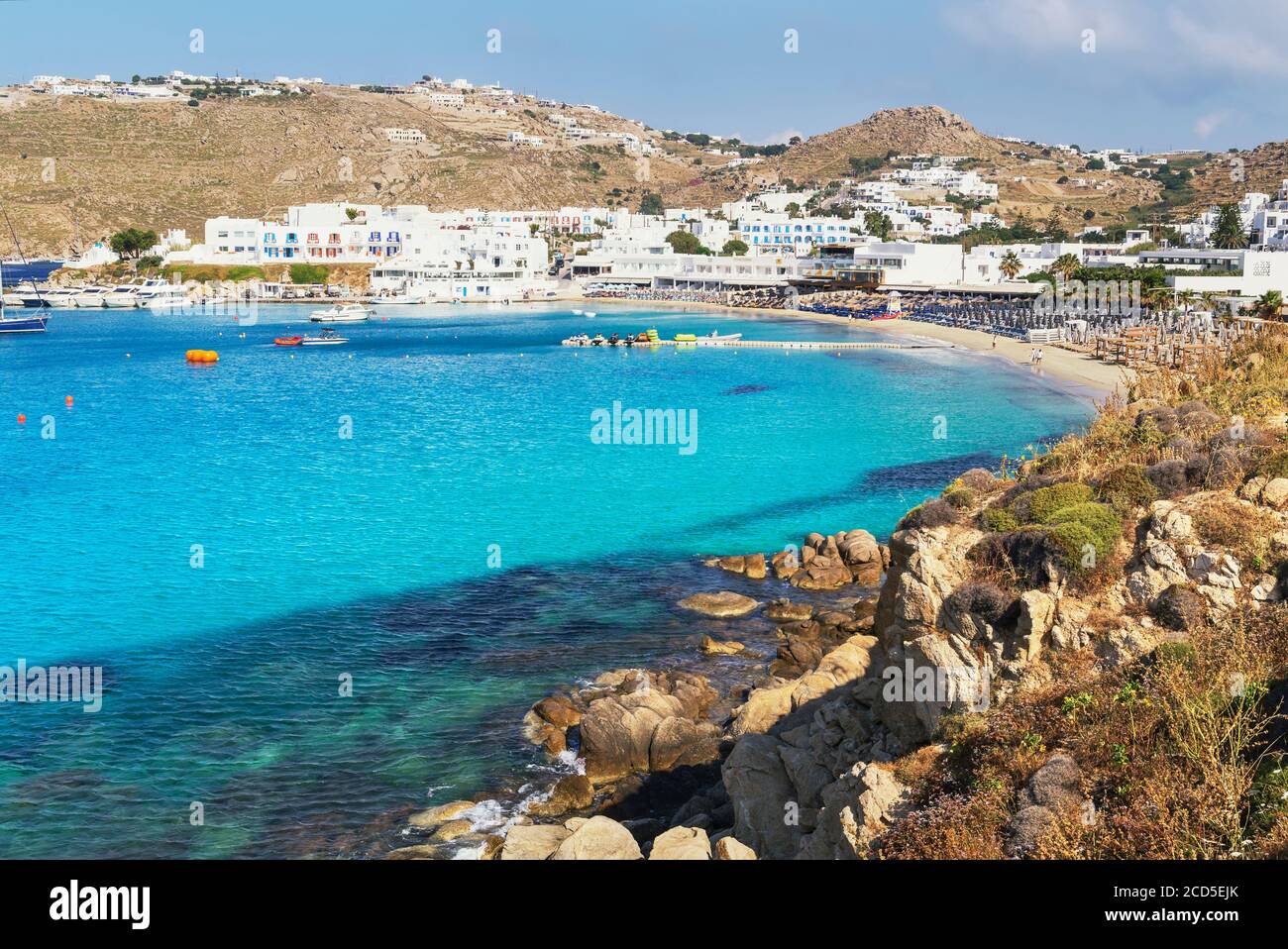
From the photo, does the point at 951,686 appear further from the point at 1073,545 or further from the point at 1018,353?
the point at 1018,353

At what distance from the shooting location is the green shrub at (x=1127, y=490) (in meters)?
13.9

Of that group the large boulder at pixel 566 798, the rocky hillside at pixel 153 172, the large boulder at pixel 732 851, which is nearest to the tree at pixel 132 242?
the rocky hillside at pixel 153 172

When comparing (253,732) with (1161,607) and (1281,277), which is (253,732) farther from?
(1281,277)

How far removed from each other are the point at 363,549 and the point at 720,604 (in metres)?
11.1

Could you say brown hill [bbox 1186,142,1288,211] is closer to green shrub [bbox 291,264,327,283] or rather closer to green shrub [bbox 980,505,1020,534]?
green shrub [bbox 291,264,327,283]

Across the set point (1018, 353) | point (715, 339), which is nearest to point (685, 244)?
point (715, 339)

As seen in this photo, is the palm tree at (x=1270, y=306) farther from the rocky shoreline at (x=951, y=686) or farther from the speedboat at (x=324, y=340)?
the speedboat at (x=324, y=340)

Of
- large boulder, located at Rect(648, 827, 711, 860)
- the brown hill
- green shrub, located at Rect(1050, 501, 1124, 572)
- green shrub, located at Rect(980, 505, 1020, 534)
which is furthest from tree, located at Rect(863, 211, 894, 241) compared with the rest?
large boulder, located at Rect(648, 827, 711, 860)

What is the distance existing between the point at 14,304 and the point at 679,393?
93766 mm

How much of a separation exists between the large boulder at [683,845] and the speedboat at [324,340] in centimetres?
9071

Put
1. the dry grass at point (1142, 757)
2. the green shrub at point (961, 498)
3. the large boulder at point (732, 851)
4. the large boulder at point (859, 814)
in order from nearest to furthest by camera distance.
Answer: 1. the dry grass at point (1142, 757)
2. the large boulder at point (859, 814)
3. the large boulder at point (732, 851)
4. the green shrub at point (961, 498)

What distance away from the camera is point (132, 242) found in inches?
5669

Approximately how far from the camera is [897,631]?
1411 centimetres
